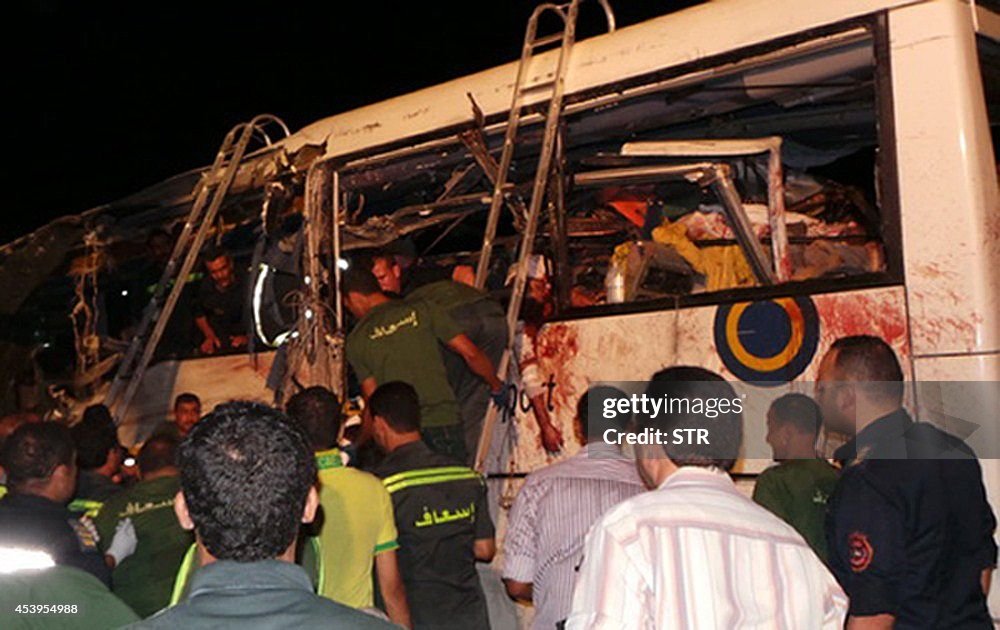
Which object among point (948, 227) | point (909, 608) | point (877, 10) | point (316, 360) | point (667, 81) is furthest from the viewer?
point (316, 360)

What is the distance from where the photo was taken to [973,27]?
193 inches

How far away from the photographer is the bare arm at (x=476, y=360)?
628 centimetres

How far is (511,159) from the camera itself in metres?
6.59

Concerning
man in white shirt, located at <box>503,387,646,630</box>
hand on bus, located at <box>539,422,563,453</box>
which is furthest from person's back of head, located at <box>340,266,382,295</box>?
man in white shirt, located at <box>503,387,646,630</box>

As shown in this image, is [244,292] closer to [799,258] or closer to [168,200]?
[168,200]

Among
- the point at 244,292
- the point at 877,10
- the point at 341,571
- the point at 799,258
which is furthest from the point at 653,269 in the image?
the point at 244,292

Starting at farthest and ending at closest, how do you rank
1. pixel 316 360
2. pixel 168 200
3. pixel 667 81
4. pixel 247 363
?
pixel 168 200
pixel 247 363
pixel 316 360
pixel 667 81

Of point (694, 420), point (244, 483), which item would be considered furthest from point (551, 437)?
point (244, 483)

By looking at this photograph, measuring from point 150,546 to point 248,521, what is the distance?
303 centimetres

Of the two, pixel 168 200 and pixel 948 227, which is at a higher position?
pixel 168 200

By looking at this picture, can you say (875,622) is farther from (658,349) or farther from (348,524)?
(348,524)

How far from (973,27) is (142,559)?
379 cm

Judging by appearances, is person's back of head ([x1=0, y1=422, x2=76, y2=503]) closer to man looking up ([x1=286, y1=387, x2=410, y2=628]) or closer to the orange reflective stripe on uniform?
man looking up ([x1=286, y1=387, x2=410, y2=628])

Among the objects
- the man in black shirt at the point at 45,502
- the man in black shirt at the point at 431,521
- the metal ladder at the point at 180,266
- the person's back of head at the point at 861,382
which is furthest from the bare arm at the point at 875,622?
the metal ladder at the point at 180,266
